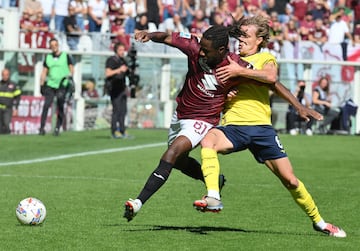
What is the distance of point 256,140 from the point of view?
9.16 meters

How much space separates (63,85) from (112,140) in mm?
2167

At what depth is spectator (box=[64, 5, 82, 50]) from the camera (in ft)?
96.8

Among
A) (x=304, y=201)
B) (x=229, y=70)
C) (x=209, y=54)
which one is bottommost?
(x=304, y=201)

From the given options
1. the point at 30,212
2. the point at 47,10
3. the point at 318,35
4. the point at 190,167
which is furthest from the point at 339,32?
the point at 30,212

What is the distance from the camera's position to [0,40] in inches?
1120

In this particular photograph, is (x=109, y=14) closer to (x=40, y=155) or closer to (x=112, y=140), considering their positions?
(x=112, y=140)

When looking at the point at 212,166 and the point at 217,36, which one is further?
the point at 217,36

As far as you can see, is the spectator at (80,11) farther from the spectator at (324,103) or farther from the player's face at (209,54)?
the player's face at (209,54)

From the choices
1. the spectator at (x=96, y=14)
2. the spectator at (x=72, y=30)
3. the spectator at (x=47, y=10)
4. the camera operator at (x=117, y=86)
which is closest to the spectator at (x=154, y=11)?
the spectator at (x=96, y=14)

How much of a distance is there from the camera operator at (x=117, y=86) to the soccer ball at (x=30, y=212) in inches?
562

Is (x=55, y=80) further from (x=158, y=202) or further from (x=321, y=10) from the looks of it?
(x=158, y=202)

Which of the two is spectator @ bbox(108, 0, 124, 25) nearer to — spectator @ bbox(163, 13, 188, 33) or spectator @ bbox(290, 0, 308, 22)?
spectator @ bbox(163, 13, 188, 33)

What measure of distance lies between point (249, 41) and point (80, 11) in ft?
72.2

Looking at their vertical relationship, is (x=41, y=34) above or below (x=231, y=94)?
below
